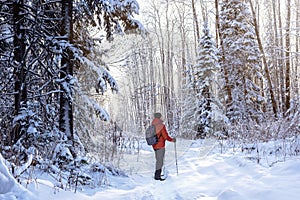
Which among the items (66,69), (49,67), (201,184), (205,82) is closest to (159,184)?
(201,184)

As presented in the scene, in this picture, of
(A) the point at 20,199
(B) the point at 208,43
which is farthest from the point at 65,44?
(B) the point at 208,43

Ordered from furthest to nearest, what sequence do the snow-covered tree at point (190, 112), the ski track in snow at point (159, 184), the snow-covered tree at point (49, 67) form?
the snow-covered tree at point (190, 112) → the snow-covered tree at point (49, 67) → the ski track in snow at point (159, 184)

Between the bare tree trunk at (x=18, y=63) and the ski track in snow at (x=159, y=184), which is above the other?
the bare tree trunk at (x=18, y=63)

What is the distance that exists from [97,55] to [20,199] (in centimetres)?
612

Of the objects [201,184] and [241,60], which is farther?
[241,60]

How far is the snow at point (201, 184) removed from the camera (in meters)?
4.04

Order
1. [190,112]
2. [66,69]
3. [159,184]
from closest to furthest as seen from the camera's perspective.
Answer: [159,184] → [66,69] → [190,112]

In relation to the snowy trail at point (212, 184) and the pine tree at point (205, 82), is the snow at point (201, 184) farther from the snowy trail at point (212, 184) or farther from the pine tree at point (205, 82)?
the pine tree at point (205, 82)

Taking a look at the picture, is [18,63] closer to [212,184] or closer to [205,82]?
[212,184]

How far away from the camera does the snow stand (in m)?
4.04

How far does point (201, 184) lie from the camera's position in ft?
19.9

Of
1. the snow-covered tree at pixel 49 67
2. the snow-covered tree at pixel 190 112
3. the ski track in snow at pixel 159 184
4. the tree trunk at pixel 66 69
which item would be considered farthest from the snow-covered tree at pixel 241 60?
the tree trunk at pixel 66 69

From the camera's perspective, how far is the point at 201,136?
58.6ft

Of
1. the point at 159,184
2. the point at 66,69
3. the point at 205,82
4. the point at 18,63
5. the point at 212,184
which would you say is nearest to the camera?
the point at 212,184
